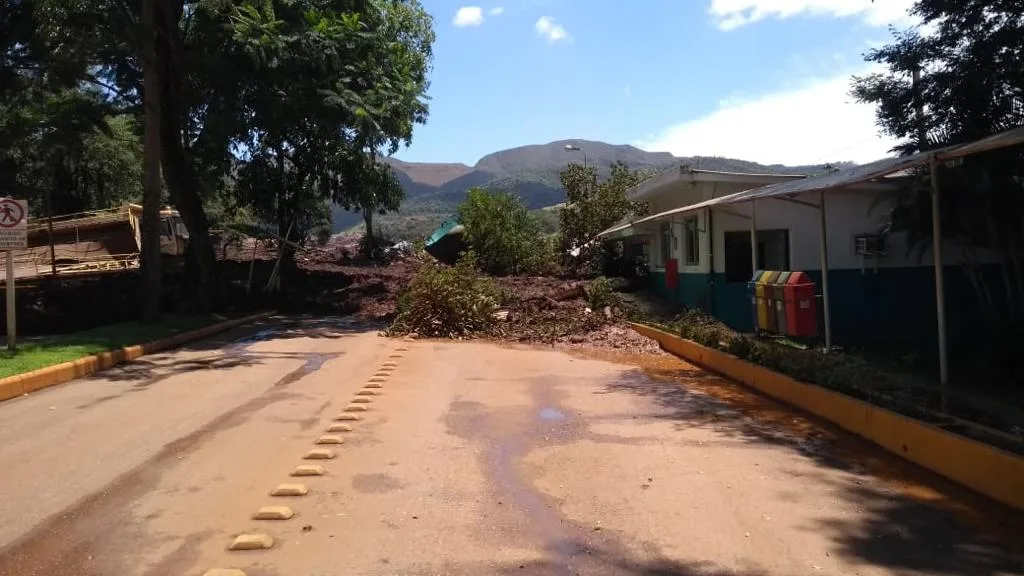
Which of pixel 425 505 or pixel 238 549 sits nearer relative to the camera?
pixel 238 549

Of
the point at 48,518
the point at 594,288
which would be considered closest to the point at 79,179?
the point at 594,288

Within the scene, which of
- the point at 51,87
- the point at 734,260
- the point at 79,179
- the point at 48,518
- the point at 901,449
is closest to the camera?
the point at 48,518

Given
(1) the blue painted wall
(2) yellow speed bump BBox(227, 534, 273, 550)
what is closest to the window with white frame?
(1) the blue painted wall

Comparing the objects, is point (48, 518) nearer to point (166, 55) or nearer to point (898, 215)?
point (898, 215)

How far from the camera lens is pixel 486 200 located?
30.2 metres

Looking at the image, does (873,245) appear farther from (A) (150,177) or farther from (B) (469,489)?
(A) (150,177)

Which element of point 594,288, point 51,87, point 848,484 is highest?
point 51,87

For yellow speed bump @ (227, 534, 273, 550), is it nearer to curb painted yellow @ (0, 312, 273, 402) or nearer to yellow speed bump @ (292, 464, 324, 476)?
yellow speed bump @ (292, 464, 324, 476)

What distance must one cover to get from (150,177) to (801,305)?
12.8 m

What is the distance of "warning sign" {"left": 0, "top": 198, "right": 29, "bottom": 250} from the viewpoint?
443 inches

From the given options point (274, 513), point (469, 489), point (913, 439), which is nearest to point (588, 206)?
point (913, 439)

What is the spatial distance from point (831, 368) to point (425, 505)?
219 inches

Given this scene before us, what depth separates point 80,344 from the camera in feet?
40.1

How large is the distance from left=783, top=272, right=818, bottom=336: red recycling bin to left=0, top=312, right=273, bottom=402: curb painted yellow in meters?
10.2
